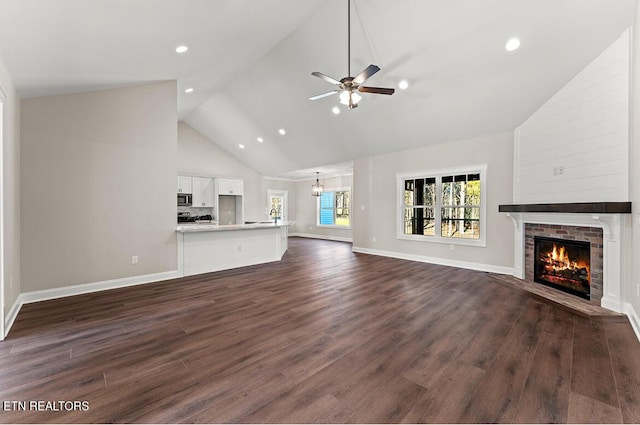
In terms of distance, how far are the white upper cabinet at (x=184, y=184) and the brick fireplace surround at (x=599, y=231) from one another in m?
8.35

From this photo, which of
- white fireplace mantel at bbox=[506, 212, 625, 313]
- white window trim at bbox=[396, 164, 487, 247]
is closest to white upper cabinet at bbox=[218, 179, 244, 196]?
white window trim at bbox=[396, 164, 487, 247]

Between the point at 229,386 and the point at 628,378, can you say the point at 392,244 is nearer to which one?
the point at 628,378

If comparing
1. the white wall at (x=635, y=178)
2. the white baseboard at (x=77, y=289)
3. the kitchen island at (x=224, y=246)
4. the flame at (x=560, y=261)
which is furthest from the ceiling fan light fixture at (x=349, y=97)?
the white baseboard at (x=77, y=289)

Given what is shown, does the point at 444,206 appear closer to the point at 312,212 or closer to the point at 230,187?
the point at 312,212

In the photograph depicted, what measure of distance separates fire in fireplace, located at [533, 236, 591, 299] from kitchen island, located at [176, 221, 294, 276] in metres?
4.96

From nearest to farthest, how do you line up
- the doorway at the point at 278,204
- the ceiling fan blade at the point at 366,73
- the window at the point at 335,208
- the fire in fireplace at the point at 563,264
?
the ceiling fan blade at the point at 366,73 < the fire in fireplace at the point at 563,264 < the window at the point at 335,208 < the doorway at the point at 278,204

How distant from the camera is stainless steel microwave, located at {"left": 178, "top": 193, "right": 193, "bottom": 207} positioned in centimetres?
852

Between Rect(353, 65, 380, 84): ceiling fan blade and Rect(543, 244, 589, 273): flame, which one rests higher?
Rect(353, 65, 380, 84): ceiling fan blade

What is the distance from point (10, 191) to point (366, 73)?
13.8 feet

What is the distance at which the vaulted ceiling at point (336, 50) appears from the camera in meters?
2.77

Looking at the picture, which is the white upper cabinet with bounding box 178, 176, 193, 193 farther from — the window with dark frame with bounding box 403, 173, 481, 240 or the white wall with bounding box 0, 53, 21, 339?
the window with dark frame with bounding box 403, 173, 481, 240

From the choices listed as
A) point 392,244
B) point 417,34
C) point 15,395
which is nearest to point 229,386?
point 15,395

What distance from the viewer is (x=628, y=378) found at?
204 centimetres

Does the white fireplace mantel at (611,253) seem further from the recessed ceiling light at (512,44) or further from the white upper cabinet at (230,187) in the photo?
the white upper cabinet at (230,187)
